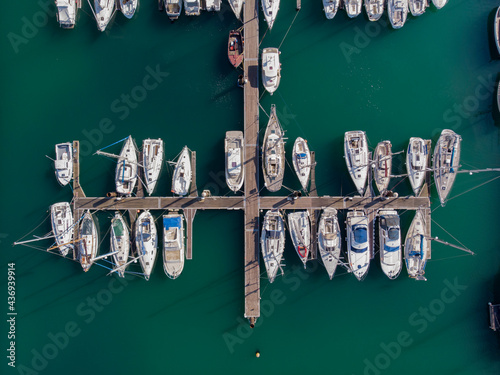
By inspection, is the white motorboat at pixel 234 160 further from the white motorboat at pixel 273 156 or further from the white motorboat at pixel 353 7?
the white motorboat at pixel 353 7

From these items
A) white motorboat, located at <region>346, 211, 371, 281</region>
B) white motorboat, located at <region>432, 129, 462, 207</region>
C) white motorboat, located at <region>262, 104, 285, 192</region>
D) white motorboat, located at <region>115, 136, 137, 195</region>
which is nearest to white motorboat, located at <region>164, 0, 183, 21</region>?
white motorboat, located at <region>115, 136, 137, 195</region>

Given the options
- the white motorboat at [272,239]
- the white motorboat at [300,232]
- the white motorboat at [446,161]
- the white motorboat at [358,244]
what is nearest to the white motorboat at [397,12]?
the white motorboat at [446,161]

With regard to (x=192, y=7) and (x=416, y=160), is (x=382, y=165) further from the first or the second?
(x=192, y=7)

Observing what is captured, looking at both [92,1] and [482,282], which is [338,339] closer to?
[482,282]

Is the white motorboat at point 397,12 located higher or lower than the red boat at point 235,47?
higher

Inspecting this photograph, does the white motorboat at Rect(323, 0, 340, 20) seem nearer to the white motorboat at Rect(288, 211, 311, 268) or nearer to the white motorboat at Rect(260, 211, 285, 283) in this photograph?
the white motorboat at Rect(288, 211, 311, 268)

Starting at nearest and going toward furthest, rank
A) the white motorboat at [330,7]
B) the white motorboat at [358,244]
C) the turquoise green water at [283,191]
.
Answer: the white motorboat at [358,244]
the white motorboat at [330,7]
the turquoise green water at [283,191]

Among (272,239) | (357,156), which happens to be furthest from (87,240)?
(357,156)
